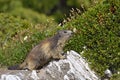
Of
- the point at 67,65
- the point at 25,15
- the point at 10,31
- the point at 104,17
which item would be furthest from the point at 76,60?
the point at 25,15

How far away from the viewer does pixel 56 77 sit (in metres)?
11.8

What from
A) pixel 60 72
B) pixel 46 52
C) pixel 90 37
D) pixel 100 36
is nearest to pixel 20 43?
pixel 90 37

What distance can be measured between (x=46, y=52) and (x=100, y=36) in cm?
139

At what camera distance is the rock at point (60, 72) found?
38.1 feet

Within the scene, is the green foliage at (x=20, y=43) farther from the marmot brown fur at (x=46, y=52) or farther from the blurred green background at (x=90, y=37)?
the marmot brown fur at (x=46, y=52)

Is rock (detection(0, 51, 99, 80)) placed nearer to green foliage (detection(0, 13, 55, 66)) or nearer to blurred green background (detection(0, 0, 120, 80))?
blurred green background (detection(0, 0, 120, 80))

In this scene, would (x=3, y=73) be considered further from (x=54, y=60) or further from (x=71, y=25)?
(x=71, y=25)

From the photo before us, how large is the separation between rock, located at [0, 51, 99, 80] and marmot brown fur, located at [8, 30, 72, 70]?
178mm

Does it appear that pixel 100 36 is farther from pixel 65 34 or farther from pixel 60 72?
pixel 60 72

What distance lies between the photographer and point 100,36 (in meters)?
Answer: 13.0

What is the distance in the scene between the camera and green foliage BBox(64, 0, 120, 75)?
1271 cm

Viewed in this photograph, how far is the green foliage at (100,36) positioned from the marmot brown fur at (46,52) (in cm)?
69

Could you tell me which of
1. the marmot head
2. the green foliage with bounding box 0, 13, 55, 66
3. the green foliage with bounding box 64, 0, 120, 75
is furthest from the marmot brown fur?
the green foliage with bounding box 0, 13, 55, 66

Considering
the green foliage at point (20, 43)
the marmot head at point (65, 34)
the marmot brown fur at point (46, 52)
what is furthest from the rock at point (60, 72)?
the green foliage at point (20, 43)
